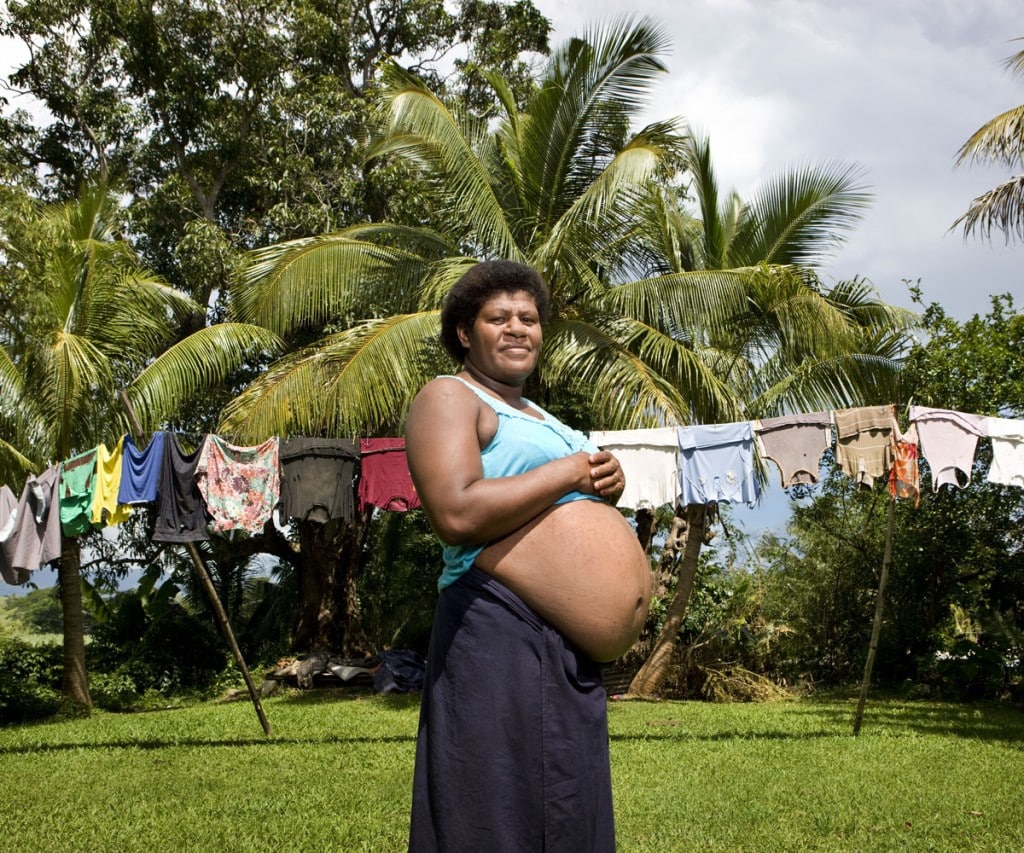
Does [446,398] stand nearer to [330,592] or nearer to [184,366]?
[184,366]

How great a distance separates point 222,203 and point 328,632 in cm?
816

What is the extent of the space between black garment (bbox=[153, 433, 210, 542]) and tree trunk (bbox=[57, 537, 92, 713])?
4707 mm

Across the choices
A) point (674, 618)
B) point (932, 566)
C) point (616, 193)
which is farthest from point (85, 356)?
point (932, 566)

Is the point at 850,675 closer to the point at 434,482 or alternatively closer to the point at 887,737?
the point at 887,737

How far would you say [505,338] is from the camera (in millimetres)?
2258

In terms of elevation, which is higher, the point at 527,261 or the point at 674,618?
the point at 527,261

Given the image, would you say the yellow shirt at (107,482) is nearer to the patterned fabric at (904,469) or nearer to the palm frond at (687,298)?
the palm frond at (687,298)

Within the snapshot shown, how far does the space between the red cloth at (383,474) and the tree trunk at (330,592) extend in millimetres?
7481

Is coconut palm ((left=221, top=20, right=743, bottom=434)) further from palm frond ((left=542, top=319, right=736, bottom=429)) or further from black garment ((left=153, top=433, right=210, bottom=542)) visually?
black garment ((left=153, top=433, right=210, bottom=542))

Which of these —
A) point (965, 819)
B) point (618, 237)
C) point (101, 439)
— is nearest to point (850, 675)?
point (618, 237)

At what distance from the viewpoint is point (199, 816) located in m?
5.79

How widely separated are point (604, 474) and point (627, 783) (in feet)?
17.2

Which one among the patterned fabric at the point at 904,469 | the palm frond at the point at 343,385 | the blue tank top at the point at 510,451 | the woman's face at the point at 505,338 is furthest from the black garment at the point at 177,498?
the blue tank top at the point at 510,451

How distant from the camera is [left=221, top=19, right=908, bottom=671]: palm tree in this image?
10.5 meters
